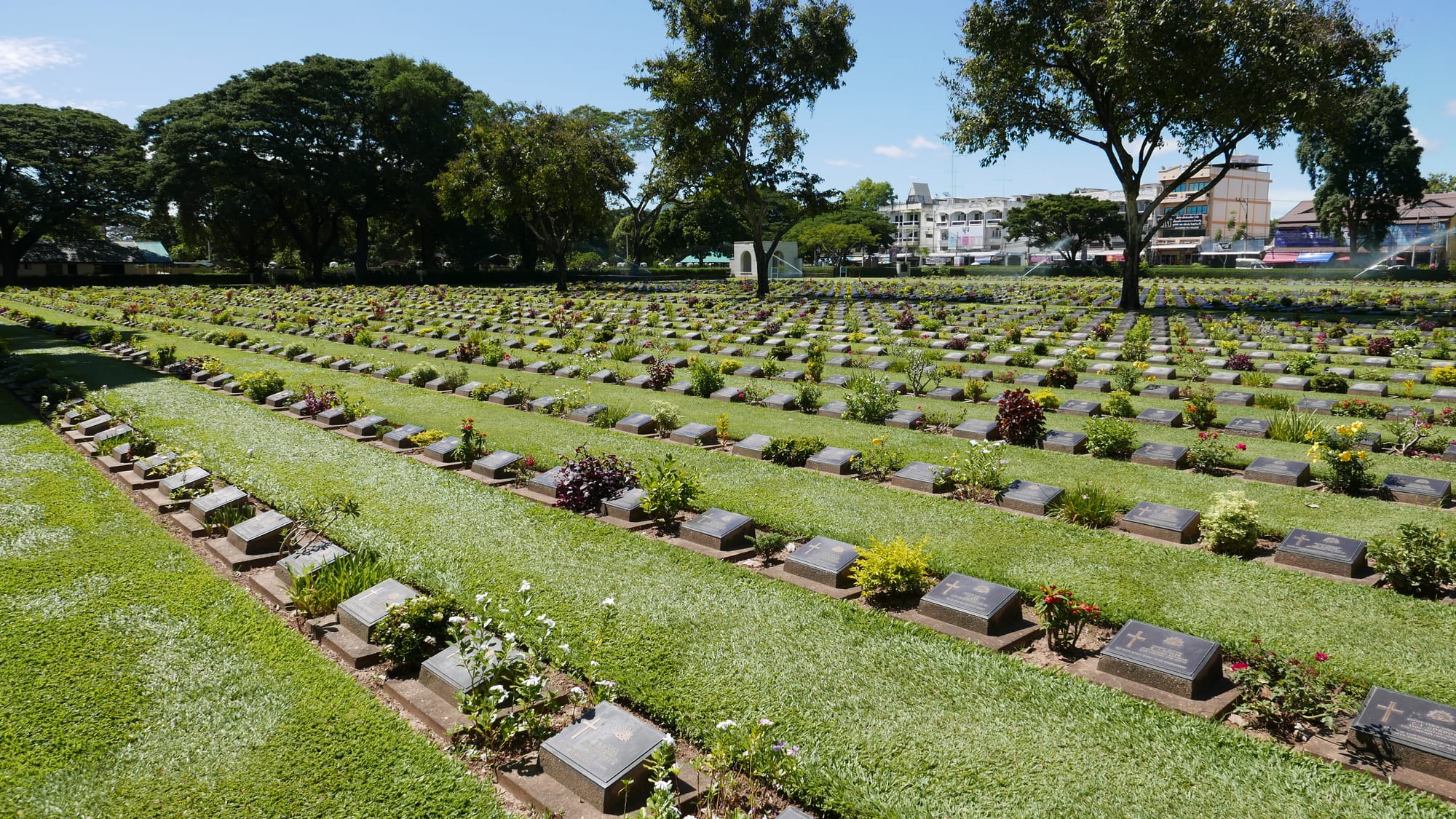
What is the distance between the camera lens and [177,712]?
4160 millimetres

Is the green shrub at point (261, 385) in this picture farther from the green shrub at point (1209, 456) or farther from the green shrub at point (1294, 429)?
the green shrub at point (1294, 429)

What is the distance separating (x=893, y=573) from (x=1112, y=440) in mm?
4626

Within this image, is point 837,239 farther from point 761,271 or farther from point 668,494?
point 668,494

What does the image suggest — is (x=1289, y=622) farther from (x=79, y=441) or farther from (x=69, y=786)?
(x=79, y=441)

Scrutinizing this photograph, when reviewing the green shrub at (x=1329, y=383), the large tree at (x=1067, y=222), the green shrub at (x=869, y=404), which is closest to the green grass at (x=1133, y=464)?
the green shrub at (x=869, y=404)

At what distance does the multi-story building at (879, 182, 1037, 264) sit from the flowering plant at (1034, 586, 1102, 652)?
98.6 metres

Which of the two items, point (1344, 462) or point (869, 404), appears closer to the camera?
point (1344, 462)

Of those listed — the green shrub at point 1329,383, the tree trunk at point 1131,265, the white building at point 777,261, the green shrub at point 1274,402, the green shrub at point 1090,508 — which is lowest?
the green shrub at point 1090,508

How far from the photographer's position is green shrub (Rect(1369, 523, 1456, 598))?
205 inches

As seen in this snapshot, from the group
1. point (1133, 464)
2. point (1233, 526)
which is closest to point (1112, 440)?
point (1133, 464)

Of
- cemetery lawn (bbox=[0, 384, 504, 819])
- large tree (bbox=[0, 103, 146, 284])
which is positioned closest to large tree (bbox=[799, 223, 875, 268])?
large tree (bbox=[0, 103, 146, 284])

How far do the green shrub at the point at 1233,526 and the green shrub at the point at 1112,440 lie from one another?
2.57 meters

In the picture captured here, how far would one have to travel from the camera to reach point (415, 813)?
345 cm

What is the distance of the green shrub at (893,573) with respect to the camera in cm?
534
